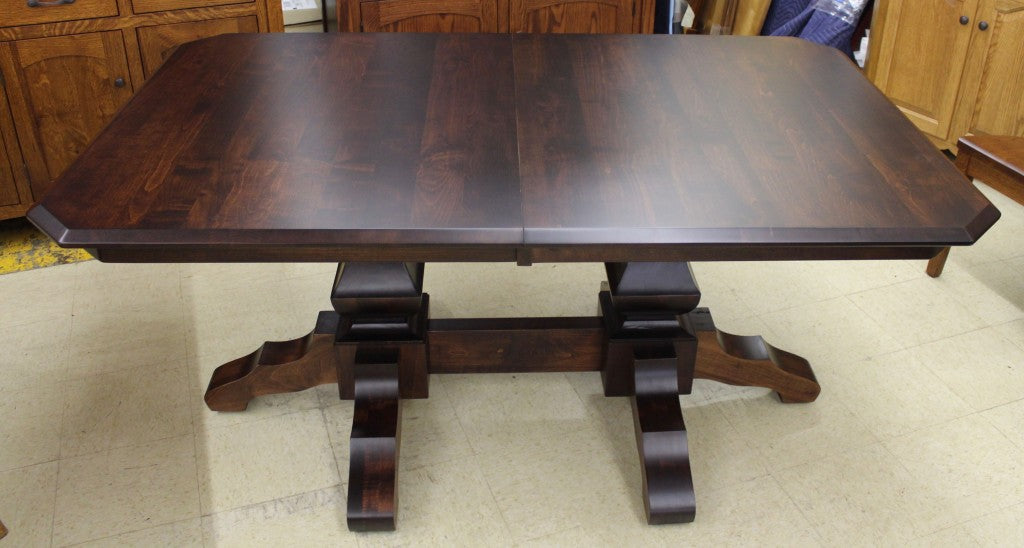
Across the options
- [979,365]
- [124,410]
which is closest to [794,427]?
[979,365]

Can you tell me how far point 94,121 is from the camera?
2715 millimetres

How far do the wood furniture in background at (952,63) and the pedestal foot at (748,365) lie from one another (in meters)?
1.46

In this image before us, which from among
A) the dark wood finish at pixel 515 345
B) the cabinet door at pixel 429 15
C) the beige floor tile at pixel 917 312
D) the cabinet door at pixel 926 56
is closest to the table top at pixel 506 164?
the dark wood finish at pixel 515 345

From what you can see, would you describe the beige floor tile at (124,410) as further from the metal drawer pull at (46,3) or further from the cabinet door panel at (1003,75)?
the cabinet door panel at (1003,75)

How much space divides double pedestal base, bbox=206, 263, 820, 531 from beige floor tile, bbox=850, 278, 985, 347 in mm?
435

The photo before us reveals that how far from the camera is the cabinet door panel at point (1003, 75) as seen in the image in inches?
112

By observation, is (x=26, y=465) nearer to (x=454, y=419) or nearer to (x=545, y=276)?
(x=454, y=419)

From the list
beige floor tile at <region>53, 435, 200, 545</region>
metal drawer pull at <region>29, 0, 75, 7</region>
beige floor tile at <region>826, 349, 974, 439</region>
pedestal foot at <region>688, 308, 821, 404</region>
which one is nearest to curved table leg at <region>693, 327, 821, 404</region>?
pedestal foot at <region>688, 308, 821, 404</region>

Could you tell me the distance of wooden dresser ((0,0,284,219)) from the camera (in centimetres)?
252

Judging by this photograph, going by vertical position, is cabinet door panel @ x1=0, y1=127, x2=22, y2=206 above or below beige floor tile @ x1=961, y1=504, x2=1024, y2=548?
above

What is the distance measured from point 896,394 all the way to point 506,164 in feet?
4.01

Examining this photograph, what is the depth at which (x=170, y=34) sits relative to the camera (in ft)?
8.80

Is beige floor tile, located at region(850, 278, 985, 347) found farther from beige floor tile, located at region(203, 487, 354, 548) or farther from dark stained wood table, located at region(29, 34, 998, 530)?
beige floor tile, located at region(203, 487, 354, 548)

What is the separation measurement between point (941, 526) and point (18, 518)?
1870 mm
